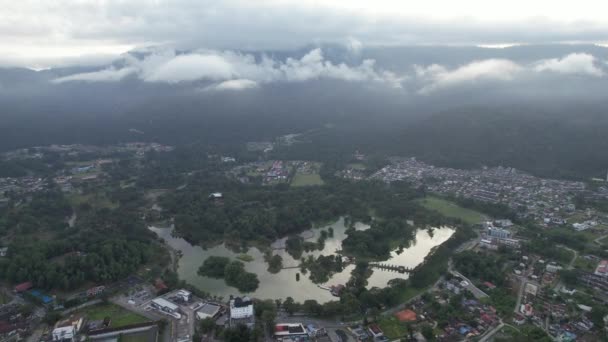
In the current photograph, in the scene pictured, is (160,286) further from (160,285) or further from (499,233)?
(499,233)

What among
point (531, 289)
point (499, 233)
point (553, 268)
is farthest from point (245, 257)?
point (553, 268)

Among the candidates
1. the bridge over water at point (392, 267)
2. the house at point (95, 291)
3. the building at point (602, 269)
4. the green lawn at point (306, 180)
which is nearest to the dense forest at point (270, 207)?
the green lawn at point (306, 180)

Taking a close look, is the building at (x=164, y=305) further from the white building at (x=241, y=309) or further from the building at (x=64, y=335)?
the building at (x=64, y=335)

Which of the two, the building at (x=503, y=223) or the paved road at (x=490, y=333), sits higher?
the paved road at (x=490, y=333)

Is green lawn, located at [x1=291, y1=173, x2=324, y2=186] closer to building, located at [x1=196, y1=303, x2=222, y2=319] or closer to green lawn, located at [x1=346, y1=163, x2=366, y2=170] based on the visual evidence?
green lawn, located at [x1=346, y1=163, x2=366, y2=170]

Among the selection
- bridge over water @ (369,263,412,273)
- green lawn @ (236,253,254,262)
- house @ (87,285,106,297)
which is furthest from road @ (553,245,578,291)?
house @ (87,285,106,297)

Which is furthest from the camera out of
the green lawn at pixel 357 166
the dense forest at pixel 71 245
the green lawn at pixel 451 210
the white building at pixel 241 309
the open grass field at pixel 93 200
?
the green lawn at pixel 357 166

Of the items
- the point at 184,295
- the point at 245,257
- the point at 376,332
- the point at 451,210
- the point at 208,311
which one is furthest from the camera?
the point at 451,210
